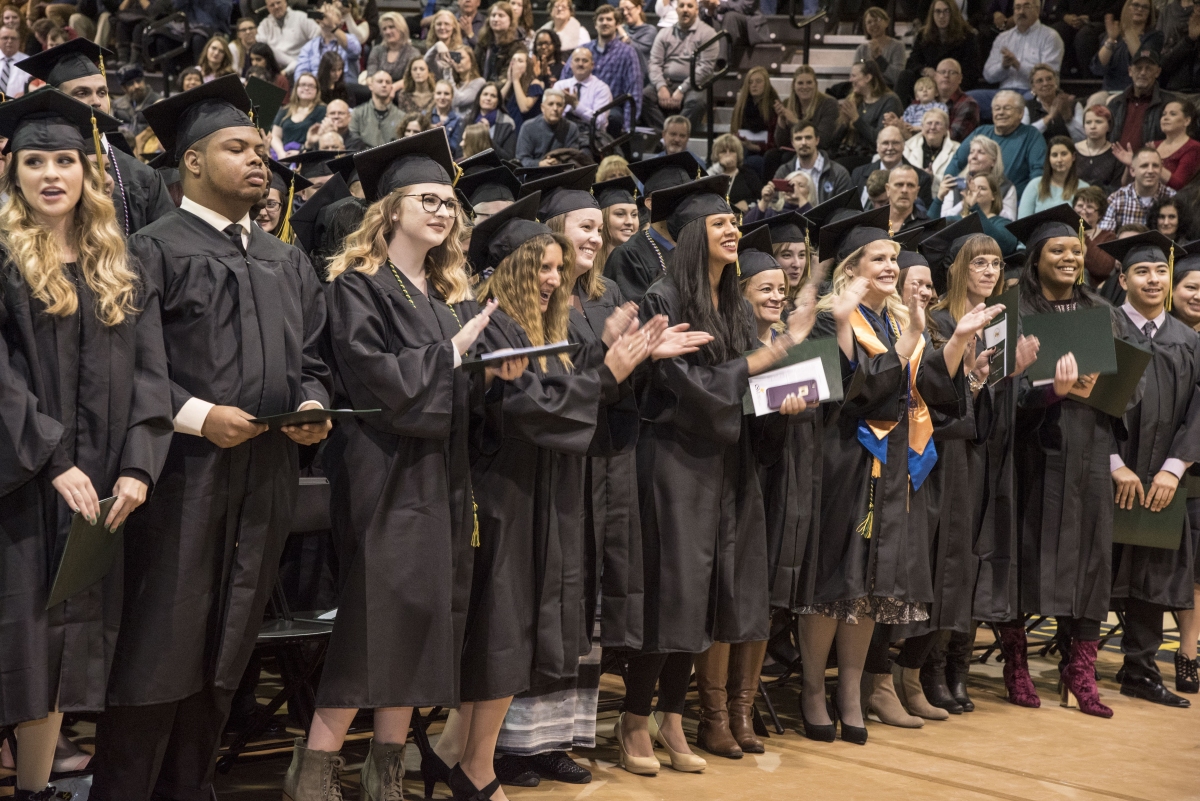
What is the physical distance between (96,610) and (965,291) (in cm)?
402

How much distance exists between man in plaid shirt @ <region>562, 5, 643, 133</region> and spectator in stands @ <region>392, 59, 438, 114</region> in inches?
54.2

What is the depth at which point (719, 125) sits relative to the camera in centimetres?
1354

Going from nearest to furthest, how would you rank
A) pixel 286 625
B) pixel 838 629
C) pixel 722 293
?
pixel 286 625 < pixel 722 293 < pixel 838 629

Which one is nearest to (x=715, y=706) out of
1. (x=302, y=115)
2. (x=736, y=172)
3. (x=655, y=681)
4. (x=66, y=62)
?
(x=655, y=681)

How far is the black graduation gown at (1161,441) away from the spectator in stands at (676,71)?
721 cm

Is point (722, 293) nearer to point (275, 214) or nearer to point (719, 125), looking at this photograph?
point (275, 214)

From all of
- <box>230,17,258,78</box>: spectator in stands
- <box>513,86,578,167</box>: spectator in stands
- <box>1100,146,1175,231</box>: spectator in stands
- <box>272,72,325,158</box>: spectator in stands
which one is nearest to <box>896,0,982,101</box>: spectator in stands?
→ <box>513,86,578,167</box>: spectator in stands

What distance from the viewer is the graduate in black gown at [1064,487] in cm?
614

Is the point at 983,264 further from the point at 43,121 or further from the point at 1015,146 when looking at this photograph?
the point at 1015,146

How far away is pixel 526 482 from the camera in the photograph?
14.0ft

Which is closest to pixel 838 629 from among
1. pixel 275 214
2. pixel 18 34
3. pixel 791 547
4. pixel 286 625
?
pixel 791 547

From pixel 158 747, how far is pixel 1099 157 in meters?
8.71

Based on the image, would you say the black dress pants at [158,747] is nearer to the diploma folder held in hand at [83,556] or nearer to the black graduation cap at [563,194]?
the diploma folder held in hand at [83,556]

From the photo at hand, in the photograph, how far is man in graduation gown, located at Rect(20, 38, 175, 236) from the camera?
16.0 feet
